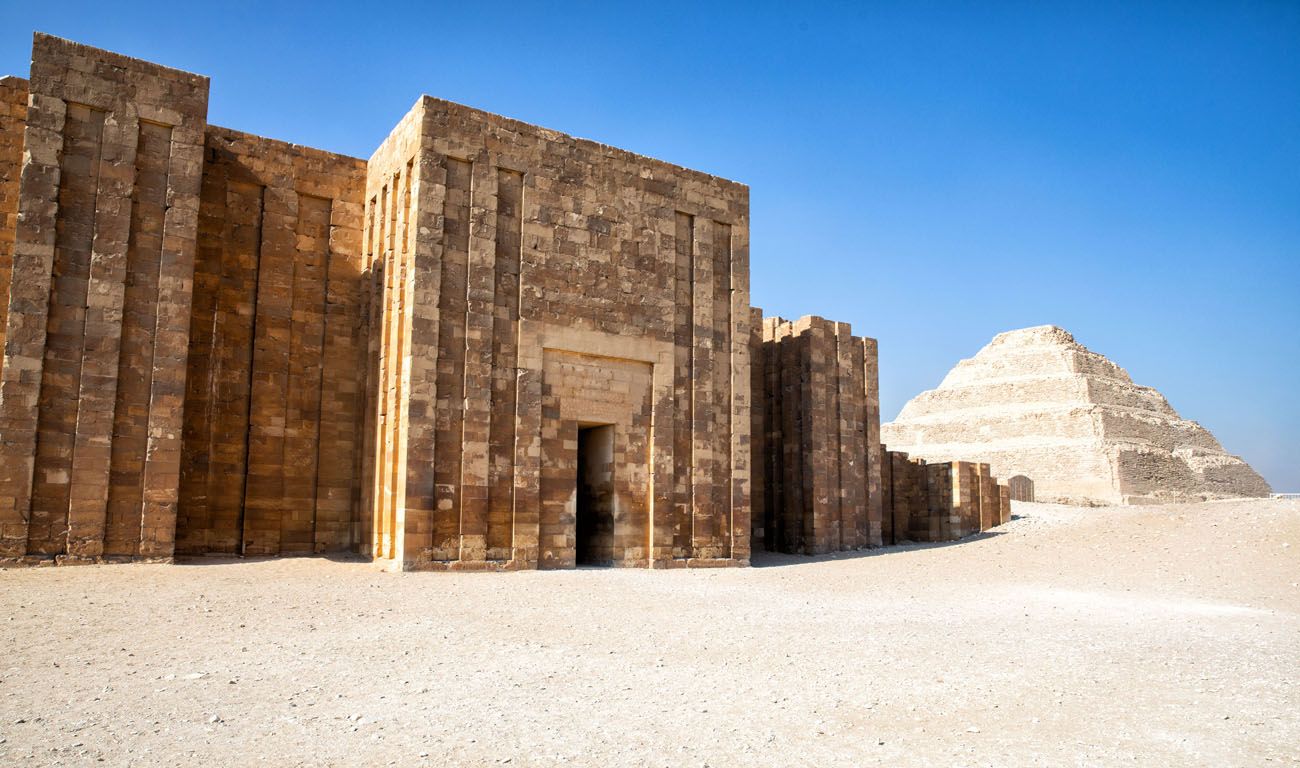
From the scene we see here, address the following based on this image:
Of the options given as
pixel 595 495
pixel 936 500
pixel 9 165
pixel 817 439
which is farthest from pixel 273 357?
pixel 936 500

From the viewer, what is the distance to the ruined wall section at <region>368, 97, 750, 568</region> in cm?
1459

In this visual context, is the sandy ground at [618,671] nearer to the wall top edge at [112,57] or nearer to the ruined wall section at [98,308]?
the ruined wall section at [98,308]

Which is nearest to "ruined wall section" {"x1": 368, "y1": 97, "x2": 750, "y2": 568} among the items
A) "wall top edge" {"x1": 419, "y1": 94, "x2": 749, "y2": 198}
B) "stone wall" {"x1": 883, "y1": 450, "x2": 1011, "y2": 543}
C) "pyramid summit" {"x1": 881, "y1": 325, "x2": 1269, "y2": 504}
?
"wall top edge" {"x1": 419, "y1": 94, "x2": 749, "y2": 198}

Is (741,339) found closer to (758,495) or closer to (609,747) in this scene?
(758,495)

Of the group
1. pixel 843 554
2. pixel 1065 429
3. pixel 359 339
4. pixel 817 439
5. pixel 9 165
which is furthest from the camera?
pixel 1065 429

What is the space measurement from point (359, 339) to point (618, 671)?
11.1 meters

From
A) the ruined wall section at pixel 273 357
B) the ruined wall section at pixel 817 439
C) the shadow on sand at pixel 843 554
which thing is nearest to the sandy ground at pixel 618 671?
the ruined wall section at pixel 273 357

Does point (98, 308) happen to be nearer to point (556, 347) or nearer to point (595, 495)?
point (556, 347)

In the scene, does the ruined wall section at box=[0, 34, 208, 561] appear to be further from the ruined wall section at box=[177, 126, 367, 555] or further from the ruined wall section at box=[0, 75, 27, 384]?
the ruined wall section at box=[177, 126, 367, 555]

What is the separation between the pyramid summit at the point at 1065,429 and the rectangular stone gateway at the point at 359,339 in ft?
125

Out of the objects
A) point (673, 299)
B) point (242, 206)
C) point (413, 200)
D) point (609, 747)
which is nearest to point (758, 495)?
point (673, 299)

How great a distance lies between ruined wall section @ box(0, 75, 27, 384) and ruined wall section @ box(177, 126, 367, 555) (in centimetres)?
264

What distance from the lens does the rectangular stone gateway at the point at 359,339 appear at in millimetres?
13141

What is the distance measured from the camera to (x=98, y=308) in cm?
1327
